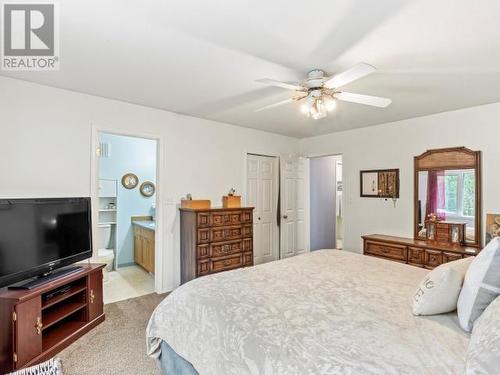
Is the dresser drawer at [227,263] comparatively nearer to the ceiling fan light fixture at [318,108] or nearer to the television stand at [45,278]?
the television stand at [45,278]

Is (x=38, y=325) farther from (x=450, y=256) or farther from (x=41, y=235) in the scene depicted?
(x=450, y=256)

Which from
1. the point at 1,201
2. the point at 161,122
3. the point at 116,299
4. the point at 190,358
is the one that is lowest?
the point at 116,299

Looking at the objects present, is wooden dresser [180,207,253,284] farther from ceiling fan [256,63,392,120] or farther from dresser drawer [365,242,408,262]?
ceiling fan [256,63,392,120]

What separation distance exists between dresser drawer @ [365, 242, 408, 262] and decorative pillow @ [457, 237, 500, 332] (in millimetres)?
2593

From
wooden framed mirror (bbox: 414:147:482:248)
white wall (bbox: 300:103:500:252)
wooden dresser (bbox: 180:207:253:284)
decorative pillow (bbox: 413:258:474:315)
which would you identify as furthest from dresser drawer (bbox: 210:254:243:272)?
decorative pillow (bbox: 413:258:474:315)

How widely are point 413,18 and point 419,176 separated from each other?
2.78 m

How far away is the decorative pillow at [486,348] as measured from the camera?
86 cm

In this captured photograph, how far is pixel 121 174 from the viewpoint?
4941 millimetres

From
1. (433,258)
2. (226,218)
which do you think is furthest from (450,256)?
(226,218)

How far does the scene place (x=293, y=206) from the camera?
545 centimetres

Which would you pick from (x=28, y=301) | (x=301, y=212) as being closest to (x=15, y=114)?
(x=28, y=301)

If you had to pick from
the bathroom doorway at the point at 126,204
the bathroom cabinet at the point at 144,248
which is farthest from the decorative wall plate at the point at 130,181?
the bathroom cabinet at the point at 144,248

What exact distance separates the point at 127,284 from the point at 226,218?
1.78 m

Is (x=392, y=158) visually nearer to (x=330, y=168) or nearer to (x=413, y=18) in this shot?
(x=330, y=168)
